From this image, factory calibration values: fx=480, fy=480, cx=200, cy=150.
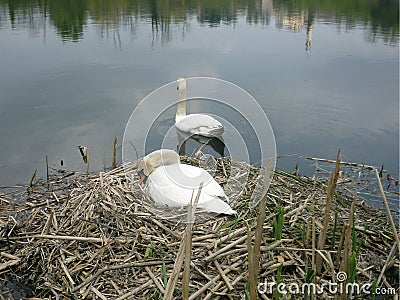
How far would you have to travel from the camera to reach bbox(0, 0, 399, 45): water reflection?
13922mm

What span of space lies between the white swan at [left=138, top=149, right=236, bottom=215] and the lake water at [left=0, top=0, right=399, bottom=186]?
1.34m

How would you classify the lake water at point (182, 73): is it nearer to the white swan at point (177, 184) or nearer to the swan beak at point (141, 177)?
the swan beak at point (141, 177)

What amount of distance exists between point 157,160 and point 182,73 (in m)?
5.20

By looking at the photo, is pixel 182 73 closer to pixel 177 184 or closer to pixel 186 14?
pixel 177 184

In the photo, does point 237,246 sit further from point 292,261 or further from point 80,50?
point 80,50

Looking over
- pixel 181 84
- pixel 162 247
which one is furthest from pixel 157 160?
pixel 181 84

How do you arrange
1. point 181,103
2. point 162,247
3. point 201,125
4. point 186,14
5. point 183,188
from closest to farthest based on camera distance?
point 162,247, point 183,188, point 201,125, point 181,103, point 186,14

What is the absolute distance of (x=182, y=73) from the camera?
9133 millimetres

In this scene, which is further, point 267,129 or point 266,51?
point 266,51

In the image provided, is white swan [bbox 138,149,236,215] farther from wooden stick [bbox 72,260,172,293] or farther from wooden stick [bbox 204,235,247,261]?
wooden stick [bbox 72,260,172,293]

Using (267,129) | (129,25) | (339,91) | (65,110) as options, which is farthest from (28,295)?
(129,25)

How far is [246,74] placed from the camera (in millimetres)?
9180

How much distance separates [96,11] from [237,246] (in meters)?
15.7

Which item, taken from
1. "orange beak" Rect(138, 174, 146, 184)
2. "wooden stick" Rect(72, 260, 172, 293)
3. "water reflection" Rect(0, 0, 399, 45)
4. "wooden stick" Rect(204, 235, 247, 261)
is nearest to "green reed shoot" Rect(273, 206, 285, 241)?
"wooden stick" Rect(204, 235, 247, 261)
